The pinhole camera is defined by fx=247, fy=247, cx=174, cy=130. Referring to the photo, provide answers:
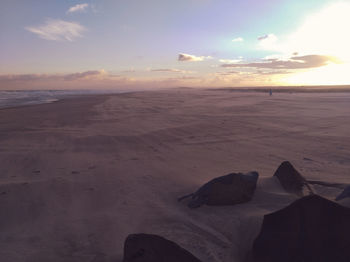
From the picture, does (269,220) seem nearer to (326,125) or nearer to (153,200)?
(153,200)

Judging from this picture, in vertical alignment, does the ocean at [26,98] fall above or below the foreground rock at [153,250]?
above

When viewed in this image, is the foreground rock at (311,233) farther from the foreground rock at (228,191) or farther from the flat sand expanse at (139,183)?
the foreground rock at (228,191)

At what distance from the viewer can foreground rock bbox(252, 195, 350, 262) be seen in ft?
7.44

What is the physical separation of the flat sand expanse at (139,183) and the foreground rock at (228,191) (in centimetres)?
12

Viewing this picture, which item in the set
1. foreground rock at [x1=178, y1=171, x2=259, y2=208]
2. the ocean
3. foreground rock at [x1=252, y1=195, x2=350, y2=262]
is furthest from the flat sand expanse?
the ocean

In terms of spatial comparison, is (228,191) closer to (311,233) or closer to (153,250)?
(311,233)

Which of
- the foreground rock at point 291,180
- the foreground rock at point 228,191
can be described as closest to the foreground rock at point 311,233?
the foreground rock at point 228,191

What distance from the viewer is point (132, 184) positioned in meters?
5.70

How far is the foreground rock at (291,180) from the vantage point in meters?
4.55

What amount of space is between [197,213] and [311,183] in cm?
234

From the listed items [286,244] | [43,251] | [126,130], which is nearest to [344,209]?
[286,244]

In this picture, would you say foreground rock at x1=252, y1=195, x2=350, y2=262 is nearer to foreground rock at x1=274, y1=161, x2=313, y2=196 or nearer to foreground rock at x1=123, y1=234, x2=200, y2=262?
foreground rock at x1=123, y1=234, x2=200, y2=262

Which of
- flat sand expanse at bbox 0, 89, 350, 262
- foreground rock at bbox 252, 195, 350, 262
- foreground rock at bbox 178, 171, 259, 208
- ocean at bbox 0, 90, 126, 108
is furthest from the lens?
ocean at bbox 0, 90, 126, 108

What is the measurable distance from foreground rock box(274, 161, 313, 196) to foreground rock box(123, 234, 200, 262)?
2943 mm
